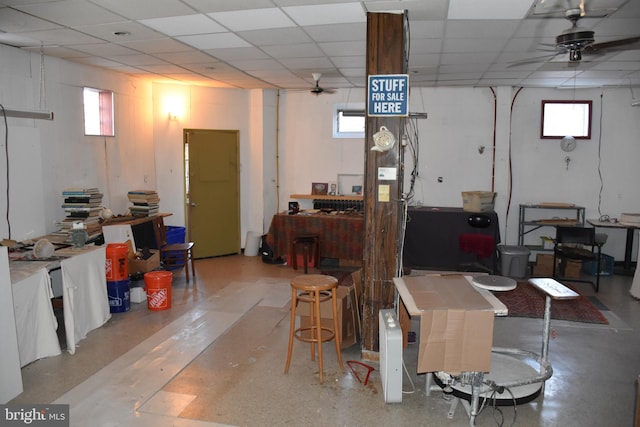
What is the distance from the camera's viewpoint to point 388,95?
150 inches

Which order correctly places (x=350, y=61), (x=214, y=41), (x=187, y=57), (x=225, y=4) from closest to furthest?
1. (x=225, y=4)
2. (x=214, y=41)
3. (x=187, y=57)
4. (x=350, y=61)

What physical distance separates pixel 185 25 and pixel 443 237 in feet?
15.5

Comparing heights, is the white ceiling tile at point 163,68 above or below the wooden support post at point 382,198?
above

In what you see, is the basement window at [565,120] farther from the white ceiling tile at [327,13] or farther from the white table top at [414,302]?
the white table top at [414,302]

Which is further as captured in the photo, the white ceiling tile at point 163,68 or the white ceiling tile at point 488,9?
the white ceiling tile at point 163,68

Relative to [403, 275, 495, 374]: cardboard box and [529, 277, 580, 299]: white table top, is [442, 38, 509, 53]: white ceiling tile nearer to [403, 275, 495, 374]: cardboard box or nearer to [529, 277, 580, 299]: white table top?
[529, 277, 580, 299]: white table top

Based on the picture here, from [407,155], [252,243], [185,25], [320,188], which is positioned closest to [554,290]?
[185,25]

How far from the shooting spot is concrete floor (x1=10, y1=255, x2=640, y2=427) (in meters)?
3.21

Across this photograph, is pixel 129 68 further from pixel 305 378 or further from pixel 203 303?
pixel 305 378

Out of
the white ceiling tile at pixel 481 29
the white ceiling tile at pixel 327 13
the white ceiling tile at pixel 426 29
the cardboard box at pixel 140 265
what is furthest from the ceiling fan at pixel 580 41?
the cardboard box at pixel 140 265

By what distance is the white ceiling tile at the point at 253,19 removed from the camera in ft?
13.0

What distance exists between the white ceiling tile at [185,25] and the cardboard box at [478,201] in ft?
14.6

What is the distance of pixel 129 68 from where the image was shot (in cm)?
641

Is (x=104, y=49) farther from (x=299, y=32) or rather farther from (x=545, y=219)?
(x=545, y=219)
